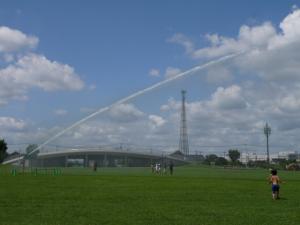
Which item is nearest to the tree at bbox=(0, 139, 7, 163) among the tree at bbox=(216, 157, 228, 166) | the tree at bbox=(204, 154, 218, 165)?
the tree at bbox=(204, 154, 218, 165)

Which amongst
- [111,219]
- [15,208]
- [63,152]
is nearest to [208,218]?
[111,219]

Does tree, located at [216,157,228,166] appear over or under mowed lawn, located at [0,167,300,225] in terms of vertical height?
over

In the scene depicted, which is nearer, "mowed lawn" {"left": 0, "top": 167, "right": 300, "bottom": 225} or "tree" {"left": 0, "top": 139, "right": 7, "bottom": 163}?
"mowed lawn" {"left": 0, "top": 167, "right": 300, "bottom": 225}

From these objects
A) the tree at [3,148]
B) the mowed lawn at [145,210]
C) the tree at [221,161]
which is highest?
the tree at [3,148]

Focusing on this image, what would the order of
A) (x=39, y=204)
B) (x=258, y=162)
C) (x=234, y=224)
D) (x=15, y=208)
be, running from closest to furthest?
(x=234, y=224)
(x=15, y=208)
(x=39, y=204)
(x=258, y=162)

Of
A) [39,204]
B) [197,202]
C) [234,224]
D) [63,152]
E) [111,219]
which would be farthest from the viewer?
[63,152]

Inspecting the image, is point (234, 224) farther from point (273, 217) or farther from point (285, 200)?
point (285, 200)

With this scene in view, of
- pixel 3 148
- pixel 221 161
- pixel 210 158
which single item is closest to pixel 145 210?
pixel 3 148

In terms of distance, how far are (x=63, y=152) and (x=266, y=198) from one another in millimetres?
164879

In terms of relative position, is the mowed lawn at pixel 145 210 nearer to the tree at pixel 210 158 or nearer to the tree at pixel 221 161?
the tree at pixel 221 161

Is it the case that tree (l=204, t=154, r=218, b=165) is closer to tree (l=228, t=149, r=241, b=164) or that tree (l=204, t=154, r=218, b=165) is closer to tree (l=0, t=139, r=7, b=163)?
tree (l=228, t=149, r=241, b=164)

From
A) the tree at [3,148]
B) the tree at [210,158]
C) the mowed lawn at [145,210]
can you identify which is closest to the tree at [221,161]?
the tree at [210,158]

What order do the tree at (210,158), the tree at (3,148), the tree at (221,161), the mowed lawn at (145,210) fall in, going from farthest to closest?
1. the tree at (210,158)
2. the tree at (221,161)
3. the tree at (3,148)
4. the mowed lawn at (145,210)

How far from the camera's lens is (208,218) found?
1780cm
